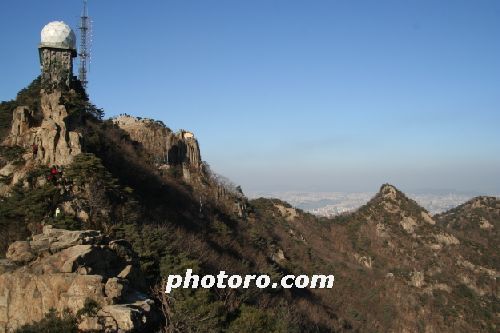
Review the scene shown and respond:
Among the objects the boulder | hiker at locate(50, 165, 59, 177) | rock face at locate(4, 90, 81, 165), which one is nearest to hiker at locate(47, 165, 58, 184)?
hiker at locate(50, 165, 59, 177)

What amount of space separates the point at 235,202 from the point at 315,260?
10.4 metres

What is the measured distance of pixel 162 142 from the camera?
118 ft

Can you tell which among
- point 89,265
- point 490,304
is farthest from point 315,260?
point 89,265

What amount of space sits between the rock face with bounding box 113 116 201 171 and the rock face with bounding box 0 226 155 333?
71.6 feet

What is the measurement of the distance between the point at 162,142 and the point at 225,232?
9.49 metres

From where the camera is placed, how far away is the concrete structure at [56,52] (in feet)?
94.9

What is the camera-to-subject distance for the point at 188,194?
33156mm

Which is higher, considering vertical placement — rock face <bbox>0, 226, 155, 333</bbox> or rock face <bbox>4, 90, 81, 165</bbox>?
rock face <bbox>4, 90, 81, 165</bbox>

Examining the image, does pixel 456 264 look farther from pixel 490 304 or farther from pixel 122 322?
pixel 122 322

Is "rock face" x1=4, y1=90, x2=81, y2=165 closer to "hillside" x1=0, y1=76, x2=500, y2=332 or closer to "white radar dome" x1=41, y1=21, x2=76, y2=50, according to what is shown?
"hillside" x1=0, y1=76, x2=500, y2=332

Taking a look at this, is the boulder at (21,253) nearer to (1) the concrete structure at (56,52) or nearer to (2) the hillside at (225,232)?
(2) the hillside at (225,232)

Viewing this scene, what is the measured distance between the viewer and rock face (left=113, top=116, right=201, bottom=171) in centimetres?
3525

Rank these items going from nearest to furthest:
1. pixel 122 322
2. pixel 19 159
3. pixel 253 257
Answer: pixel 122 322 < pixel 19 159 < pixel 253 257

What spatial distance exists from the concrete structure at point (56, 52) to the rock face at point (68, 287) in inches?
738
